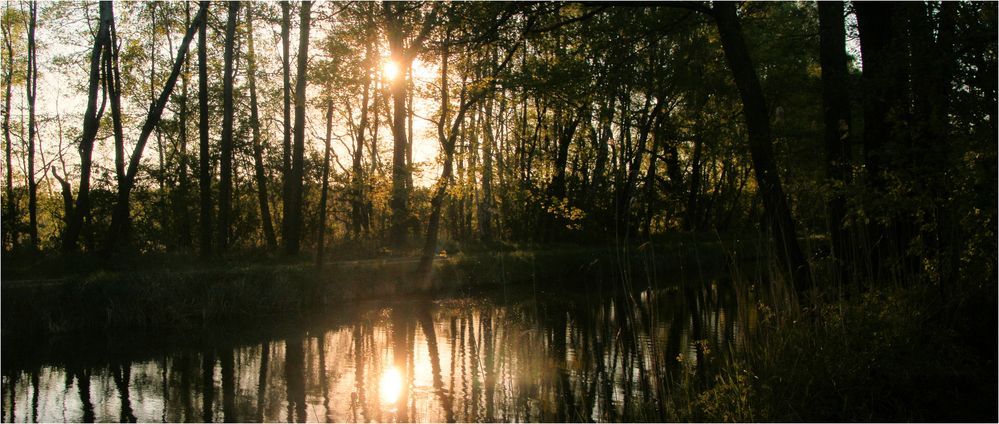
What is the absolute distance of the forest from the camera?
5945mm

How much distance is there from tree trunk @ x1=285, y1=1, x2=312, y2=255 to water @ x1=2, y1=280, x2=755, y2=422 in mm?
5154

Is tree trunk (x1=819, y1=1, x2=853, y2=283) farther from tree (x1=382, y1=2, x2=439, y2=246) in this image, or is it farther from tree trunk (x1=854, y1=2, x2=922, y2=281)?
tree (x1=382, y1=2, x2=439, y2=246)

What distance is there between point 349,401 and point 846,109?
5.78 metres

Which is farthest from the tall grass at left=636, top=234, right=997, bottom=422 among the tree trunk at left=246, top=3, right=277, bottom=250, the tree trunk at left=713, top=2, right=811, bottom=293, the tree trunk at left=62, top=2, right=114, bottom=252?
the tree trunk at left=246, top=3, right=277, bottom=250

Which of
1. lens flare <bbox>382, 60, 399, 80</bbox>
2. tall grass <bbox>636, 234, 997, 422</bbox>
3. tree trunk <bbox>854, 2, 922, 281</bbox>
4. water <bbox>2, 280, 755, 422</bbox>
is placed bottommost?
water <bbox>2, 280, 755, 422</bbox>

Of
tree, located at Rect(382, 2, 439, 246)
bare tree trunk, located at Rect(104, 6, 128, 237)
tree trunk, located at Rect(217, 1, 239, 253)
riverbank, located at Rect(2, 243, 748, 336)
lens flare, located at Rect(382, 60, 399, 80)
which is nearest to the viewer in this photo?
tree, located at Rect(382, 2, 439, 246)

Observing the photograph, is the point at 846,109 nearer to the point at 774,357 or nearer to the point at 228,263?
the point at 774,357

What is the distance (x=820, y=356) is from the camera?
5312 millimetres

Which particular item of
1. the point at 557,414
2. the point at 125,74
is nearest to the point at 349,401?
the point at 557,414

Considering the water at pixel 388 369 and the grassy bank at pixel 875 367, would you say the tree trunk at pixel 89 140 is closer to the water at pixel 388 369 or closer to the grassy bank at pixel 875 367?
the water at pixel 388 369

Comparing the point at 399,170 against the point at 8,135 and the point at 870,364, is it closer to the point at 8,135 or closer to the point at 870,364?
the point at 870,364

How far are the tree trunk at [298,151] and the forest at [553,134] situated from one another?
0.07 meters

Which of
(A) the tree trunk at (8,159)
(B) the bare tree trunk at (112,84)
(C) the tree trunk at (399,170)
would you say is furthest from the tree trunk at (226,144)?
(A) the tree trunk at (8,159)

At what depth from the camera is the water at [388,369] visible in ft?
24.3
